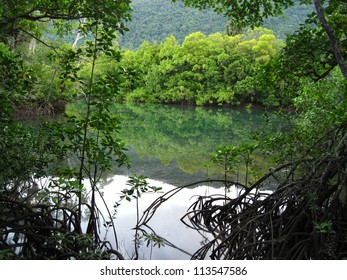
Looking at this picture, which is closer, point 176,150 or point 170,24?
point 176,150

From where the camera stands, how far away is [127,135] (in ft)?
48.6

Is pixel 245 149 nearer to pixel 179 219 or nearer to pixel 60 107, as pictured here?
pixel 179 219

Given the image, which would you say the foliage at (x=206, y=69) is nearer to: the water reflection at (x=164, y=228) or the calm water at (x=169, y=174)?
the calm water at (x=169, y=174)

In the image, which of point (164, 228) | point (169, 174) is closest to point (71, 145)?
point (164, 228)

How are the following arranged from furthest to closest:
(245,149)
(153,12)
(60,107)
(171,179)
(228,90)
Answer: (153,12), (228,90), (60,107), (171,179), (245,149)

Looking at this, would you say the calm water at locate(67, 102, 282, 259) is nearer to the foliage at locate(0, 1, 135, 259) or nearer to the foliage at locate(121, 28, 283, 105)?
the foliage at locate(0, 1, 135, 259)

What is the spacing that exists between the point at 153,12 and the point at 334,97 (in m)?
71.9

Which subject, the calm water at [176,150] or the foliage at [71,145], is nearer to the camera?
the foliage at [71,145]

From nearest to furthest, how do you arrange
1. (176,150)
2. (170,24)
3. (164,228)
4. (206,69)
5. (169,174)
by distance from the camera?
(164,228)
(169,174)
(176,150)
(206,69)
(170,24)

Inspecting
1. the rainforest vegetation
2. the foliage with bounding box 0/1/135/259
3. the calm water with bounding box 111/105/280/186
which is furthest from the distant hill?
the foliage with bounding box 0/1/135/259

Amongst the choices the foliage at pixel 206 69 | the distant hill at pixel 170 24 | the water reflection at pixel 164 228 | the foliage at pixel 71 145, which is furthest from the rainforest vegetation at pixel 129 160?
the distant hill at pixel 170 24

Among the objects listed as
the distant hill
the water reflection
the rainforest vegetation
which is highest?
the distant hill

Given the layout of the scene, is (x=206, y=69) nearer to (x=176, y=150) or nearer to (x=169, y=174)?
(x=176, y=150)

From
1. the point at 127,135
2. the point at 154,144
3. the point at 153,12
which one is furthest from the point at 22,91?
the point at 153,12
